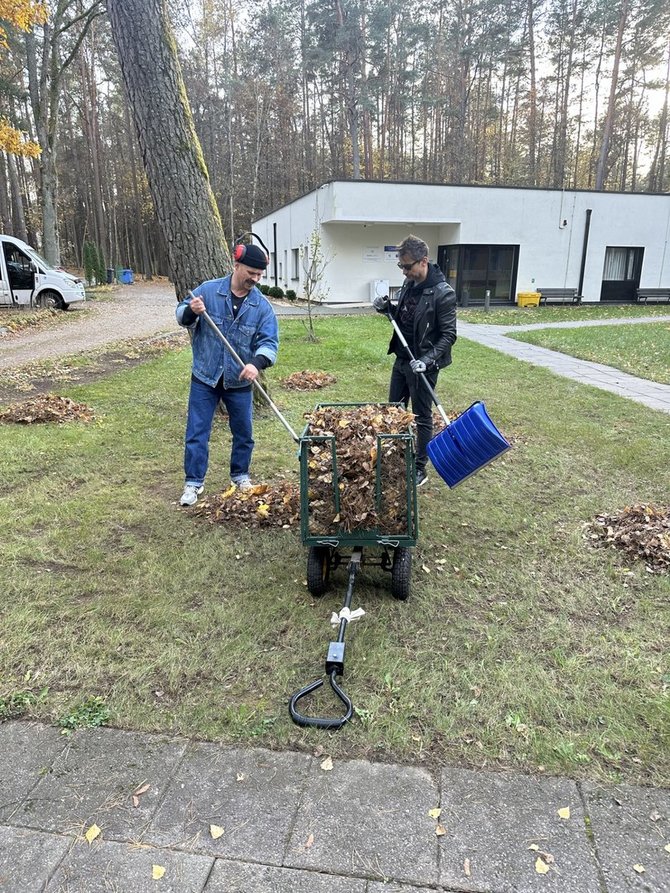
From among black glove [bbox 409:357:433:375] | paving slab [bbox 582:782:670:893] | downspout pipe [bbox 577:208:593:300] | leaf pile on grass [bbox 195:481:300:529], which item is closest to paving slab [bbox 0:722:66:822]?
paving slab [bbox 582:782:670:893]

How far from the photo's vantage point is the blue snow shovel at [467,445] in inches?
132

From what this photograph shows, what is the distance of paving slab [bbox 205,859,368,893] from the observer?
65.0 inches

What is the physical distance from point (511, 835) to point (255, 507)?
272 centimetres

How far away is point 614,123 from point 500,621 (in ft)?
132

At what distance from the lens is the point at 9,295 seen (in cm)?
1811

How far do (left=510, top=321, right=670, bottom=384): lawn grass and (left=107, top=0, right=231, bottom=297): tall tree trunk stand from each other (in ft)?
23.3

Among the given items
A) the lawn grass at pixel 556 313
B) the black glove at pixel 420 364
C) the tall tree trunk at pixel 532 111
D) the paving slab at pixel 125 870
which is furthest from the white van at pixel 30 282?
the tall tree trunk at pixel 532 111

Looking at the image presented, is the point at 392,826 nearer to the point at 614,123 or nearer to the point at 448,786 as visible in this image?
the point at 448,786

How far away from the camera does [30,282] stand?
59.9ft

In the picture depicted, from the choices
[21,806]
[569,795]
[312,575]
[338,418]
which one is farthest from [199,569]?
[569,795]

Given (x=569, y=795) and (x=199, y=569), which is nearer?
(x=569, y=795)

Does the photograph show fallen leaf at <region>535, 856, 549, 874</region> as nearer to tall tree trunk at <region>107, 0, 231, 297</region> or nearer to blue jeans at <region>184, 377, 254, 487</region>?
blue jeans at <region>184, 377, 254, 487</region>

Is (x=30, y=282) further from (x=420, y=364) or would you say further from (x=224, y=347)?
(x=420, y=364)

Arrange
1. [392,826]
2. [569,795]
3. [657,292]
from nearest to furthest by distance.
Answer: [392,826]
[569,795]
[657,292]
